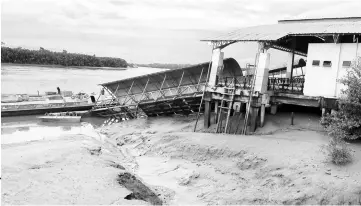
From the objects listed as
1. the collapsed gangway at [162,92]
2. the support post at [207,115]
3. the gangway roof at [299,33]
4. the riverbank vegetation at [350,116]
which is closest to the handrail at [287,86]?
the gangway roof at [299,33]

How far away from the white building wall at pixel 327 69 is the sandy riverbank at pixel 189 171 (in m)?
1.85

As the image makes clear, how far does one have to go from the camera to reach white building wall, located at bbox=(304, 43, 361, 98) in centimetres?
1667

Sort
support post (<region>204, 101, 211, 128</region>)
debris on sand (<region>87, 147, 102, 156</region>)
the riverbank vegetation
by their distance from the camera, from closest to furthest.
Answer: the riverbank vegetation < debris on sand (<region>87, 147, 102, 156</region>) < support post (<region>204, 101, 211, 128</region>)

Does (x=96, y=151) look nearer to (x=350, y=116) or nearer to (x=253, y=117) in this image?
(x=253, y=117)

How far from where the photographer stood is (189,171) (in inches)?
568

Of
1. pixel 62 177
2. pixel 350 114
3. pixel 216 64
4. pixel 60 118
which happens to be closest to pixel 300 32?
pixel 216 64

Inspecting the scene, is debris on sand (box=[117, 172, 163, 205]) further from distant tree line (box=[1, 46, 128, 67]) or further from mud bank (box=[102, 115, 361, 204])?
distant tree line (box=[1, 46, 128, 67])

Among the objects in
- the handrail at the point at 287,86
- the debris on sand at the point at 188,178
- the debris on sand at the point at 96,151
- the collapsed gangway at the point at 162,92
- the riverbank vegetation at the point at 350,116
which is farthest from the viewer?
the collapsed gangway at the point at 162,92

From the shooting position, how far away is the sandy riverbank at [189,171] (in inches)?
424

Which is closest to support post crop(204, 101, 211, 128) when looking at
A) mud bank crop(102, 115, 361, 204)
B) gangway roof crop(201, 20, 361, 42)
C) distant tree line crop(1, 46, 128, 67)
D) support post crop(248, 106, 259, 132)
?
mud bank crop(102, 115, 361, 204)

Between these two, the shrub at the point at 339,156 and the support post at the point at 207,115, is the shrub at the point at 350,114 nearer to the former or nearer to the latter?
A: the shrub at the point at 339,156

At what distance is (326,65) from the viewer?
1725cm

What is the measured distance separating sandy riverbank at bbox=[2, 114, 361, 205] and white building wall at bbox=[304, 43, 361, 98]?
6.06 ft

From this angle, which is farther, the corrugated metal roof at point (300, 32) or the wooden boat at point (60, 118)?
the wooden boat at point (60, 118)
